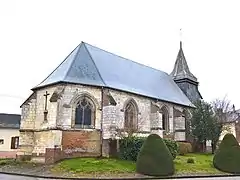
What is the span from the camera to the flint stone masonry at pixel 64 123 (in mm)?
20234

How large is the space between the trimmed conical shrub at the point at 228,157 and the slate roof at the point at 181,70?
58.4 ft

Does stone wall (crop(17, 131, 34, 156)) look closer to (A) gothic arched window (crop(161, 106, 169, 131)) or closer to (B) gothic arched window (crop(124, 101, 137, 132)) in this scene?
(B) gothic arched window (crop(124, 101, 137, 132))

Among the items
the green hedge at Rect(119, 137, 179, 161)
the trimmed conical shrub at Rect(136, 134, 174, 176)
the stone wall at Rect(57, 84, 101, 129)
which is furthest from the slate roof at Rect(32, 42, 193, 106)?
the trimmed conical shrub at Rect(136, 134, 174, 176)

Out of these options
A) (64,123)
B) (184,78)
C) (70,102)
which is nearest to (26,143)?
(64,123)

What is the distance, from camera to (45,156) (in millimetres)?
19875

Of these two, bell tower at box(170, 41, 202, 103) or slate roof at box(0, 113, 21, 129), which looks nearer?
bell tower at box(170, 41, 202, 103)

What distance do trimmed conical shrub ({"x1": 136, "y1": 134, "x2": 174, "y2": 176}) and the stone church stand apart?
539 cm

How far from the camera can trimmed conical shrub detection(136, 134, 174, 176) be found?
15.7 metres

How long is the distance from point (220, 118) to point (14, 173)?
2217 centimetres

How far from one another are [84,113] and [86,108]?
1.44ft

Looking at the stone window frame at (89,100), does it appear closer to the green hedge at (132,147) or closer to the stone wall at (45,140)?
the stone wall at (45,140)

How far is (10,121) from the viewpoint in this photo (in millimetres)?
45875

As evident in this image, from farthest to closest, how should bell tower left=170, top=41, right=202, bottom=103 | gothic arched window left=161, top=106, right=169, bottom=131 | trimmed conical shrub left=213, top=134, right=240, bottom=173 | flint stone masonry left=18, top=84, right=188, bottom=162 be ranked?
bell tower left=170, top=41, right=202, bottom=103, gothic arched window left=161, top=106, right=169, bottom=131, flint stone masonry left=18, top=84, right=188, bottom=162, trimmed conical shrub left=213, top=134, right=240, bottom=173

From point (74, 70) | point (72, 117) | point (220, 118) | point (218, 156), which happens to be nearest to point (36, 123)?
point (72, 117)
